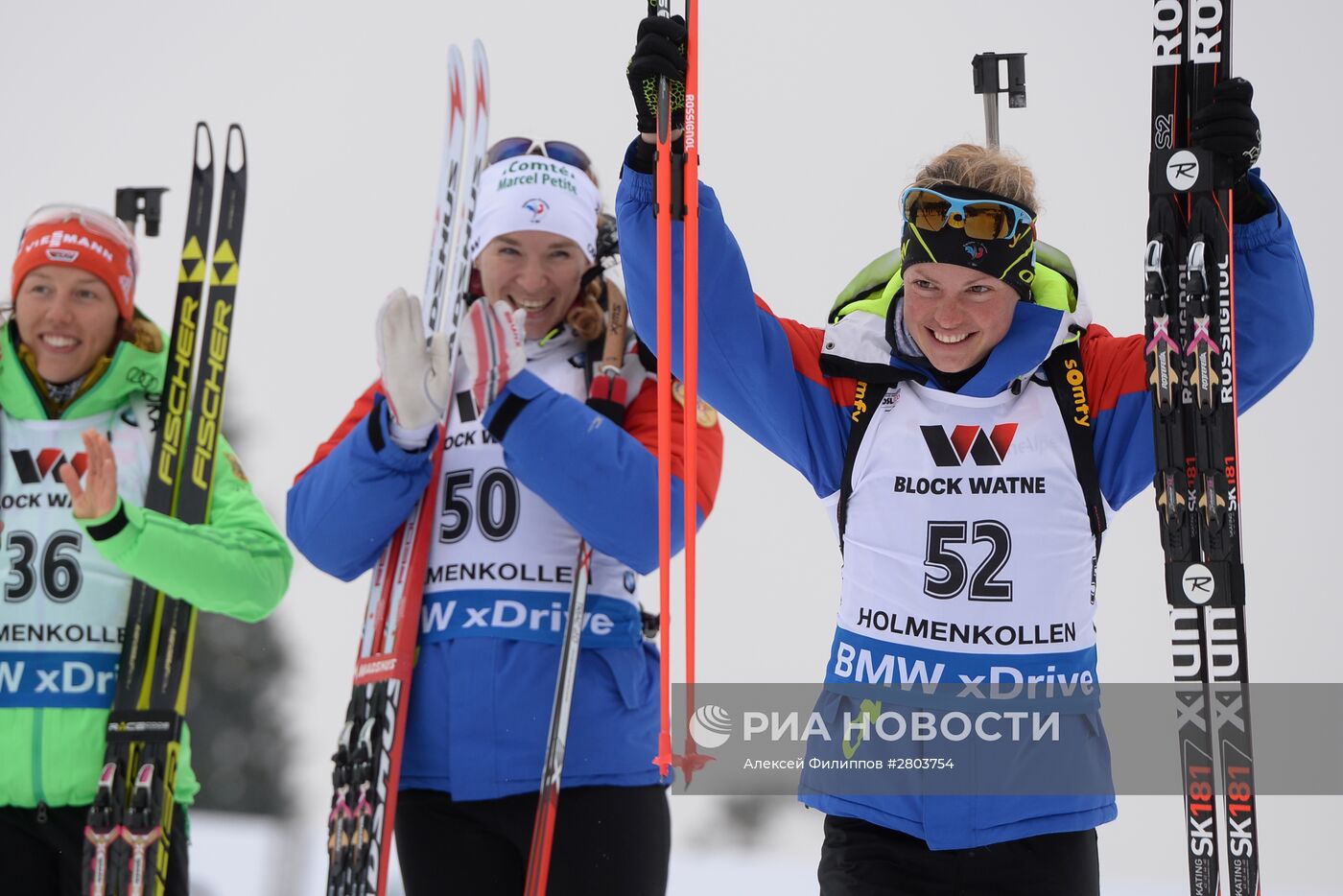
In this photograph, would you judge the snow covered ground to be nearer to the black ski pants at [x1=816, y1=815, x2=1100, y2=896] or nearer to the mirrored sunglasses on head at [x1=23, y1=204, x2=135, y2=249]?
the black ski pants at [x1=816, y1=815, x2=1100, y2=896]

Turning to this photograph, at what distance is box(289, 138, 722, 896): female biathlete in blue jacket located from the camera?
2.43m

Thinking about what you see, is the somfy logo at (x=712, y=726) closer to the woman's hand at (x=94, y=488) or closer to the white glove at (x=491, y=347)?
the white glove at (x=491, y=347)

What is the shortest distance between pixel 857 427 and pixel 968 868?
0.64 metres

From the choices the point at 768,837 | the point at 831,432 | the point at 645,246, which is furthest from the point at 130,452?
the point at 768,837

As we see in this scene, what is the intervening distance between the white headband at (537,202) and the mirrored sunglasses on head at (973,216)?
32.4 inches

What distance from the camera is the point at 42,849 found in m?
2.62

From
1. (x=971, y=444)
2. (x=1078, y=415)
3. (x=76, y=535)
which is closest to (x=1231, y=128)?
(x=1078, y=415)

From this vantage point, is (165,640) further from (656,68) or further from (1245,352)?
(1245,352)

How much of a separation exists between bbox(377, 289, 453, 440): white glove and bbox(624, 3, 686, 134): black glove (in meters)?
0.67

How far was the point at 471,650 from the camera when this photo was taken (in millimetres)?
2496

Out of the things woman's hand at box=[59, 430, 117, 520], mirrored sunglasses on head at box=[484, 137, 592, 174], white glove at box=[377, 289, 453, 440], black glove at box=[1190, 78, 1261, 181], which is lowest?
woman's hand at box=[59, 430, 117, 520]

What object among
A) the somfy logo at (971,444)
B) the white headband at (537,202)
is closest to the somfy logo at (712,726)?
the somfy logo at (971,444)

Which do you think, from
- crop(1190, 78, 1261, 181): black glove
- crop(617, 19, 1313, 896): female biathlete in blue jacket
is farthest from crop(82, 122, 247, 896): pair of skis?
crop(1190, 78, 1261, 181): black glove

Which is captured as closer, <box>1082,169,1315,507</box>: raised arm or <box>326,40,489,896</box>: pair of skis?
<box>1082,169,1315,507</box>: raised arm
